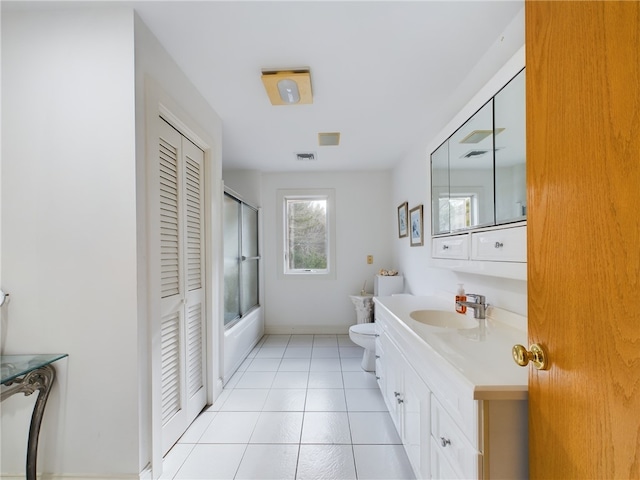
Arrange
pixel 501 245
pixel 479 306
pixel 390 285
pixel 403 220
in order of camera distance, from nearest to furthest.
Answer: pixel 501 245 < pixel 479 306 < pixel 403 220 < pixel 390 285

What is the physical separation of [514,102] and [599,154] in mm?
795

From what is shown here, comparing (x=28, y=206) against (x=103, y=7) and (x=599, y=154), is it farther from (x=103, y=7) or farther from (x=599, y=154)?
(x=599, y=154)

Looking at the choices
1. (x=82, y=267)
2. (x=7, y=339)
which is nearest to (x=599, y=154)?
(x=82, y=267)

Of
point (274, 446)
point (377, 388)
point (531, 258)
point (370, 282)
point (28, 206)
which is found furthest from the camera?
point (370, 282)

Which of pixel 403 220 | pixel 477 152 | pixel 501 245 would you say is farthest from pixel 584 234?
pixel 403 220

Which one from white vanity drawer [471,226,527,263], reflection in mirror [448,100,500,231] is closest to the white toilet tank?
reflection in mirror [448,100,500,231]

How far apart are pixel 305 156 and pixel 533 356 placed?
3003mm

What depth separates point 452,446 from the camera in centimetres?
100

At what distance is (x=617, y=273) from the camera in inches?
20.8

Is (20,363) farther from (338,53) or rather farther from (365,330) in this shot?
(365,330)

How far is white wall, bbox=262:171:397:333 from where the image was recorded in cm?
405

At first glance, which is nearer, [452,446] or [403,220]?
[452,446]

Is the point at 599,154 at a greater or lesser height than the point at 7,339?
greater

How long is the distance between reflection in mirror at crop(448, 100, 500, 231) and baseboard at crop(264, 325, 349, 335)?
2.73 metres
